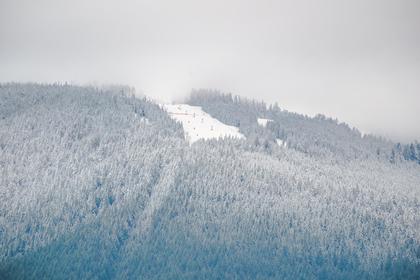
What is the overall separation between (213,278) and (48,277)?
33.6 metres

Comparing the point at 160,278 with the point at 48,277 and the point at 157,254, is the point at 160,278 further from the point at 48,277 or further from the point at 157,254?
the point at 48,277

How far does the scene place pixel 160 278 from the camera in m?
194

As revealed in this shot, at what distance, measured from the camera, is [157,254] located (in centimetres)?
19862

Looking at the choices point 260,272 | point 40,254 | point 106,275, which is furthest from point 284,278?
point 40,254

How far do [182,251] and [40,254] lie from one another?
29608 millimetres

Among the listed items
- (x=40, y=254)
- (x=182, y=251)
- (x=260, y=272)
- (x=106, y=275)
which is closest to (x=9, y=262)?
(x=40, y=254)

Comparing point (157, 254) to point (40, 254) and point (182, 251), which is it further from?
point (40, 254)

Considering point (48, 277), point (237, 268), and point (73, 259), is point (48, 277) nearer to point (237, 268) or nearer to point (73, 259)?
point (73, 259)

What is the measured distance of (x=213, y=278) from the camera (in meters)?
196

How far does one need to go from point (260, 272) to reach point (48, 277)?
43.8 m

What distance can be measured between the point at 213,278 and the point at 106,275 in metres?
22.7

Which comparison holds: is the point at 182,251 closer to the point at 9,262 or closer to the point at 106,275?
the point at 106,275

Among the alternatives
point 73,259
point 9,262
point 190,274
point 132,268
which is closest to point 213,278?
point 190,274

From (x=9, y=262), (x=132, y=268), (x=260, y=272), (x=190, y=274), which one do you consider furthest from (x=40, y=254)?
(x=260, y=272)
